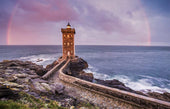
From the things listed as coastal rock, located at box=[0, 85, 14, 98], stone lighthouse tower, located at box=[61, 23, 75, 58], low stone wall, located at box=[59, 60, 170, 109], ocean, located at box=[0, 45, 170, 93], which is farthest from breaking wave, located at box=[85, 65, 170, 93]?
coastal rock, located at box=[0, 85, 14, 98]

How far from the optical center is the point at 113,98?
8117mm

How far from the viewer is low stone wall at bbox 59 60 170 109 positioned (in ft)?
21.8

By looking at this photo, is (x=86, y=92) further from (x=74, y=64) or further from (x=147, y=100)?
(x=74, y=64)

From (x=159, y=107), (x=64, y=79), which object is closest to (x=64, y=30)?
(x=64, y=79)

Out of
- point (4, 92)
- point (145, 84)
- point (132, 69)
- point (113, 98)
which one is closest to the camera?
point (4, 92)

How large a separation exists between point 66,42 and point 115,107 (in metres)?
25.4

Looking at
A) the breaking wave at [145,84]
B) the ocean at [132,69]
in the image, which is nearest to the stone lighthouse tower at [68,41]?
the ocean at [132,69]

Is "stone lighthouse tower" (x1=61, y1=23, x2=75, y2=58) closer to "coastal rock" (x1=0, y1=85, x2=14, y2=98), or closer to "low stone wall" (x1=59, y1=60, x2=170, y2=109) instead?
"low stone wall" (x1=59, y1=60, x2=170, y2=109)

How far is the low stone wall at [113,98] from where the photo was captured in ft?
21.8

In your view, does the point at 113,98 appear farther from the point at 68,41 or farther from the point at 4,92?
the point at 68,41

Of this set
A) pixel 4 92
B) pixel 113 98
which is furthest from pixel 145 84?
pixel 4 92

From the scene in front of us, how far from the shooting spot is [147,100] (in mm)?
6770

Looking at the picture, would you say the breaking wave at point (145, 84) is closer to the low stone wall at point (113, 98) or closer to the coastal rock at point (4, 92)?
the low stone wall at point (113, 98)

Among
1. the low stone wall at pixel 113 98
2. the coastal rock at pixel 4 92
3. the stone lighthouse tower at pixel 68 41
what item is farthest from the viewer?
the stone lighthouse tower at pixel 68 41
